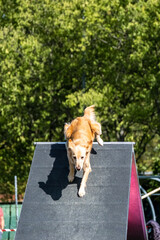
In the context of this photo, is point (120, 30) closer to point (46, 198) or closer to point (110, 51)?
point (110, 51)

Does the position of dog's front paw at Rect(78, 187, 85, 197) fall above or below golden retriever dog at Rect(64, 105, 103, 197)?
below

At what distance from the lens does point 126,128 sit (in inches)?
762

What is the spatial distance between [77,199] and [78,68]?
36.8 ft

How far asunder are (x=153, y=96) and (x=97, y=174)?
9293mm

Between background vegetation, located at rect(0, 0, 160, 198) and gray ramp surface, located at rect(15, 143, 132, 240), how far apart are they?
803 cm

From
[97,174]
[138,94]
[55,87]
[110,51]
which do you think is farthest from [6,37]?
[97,174]

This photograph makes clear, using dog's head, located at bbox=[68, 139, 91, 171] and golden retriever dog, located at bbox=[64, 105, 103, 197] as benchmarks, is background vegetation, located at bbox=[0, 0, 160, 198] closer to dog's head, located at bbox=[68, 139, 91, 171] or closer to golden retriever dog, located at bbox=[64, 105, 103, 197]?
golden retriever dog, located at bbox=[64, 105, 103, 197]

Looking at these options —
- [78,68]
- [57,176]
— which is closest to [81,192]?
[57,176]

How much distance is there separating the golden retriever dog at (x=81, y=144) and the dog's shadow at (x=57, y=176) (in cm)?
17

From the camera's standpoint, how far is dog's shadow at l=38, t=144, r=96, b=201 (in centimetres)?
840

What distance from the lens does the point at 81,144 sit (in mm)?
7875

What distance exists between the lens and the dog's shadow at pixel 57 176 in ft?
27.6

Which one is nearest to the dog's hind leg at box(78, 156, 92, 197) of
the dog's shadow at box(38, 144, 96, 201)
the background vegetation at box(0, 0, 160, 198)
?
the dog's shadow at box(38, 144, 96, 201)

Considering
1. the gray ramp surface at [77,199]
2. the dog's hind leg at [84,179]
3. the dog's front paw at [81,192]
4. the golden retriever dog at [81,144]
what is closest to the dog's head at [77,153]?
the golden retriever dog at [81,144]
